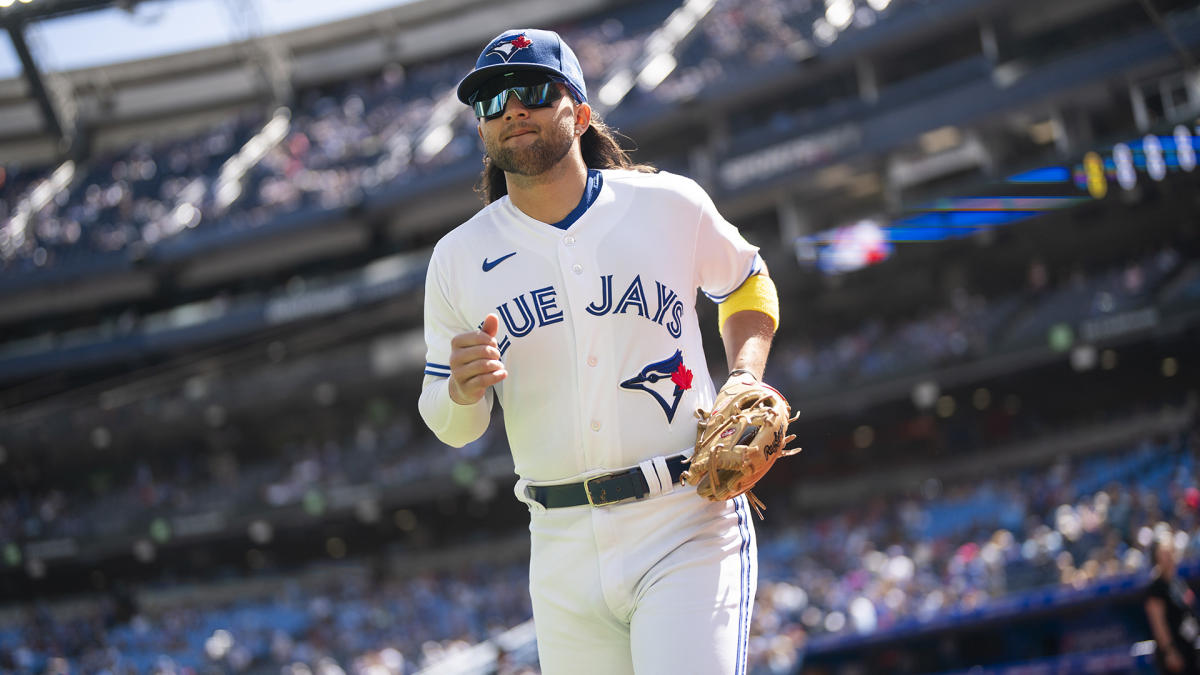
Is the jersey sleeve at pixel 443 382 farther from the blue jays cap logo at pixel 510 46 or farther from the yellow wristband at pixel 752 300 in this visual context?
the yellow wristband at pixel 752 300

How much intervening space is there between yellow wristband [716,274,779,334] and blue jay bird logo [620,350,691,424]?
252mm

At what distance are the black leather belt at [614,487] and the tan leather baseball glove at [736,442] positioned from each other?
0.19ft

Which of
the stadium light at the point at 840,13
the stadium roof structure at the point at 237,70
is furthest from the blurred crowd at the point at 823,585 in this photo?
the stadium roof structure at the point at 237,70

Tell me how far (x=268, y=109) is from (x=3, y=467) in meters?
13.7

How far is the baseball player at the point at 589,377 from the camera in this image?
2490 millimetres

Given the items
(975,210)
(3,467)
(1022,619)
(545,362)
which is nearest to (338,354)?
(3,467)

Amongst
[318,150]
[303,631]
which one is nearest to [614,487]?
[303,631]

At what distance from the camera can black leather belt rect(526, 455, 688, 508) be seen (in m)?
2.51

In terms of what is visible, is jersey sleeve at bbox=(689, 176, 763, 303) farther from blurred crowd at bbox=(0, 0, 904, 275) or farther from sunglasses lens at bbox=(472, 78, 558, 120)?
blurred crowd at bbox=(0, 0, 904, 275)

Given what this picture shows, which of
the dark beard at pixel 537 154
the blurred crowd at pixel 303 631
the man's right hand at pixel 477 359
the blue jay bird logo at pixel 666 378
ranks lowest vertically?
the blurred crowd at pixel 303 631

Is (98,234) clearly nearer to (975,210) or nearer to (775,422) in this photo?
(975,210)

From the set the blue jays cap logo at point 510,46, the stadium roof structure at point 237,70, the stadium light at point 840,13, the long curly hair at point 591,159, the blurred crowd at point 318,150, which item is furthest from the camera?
the stadium roof structure at point 237,70

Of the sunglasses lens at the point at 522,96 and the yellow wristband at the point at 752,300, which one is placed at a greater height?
the sunglasses lens at the point at 522,96

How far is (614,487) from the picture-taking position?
8.21 ft
